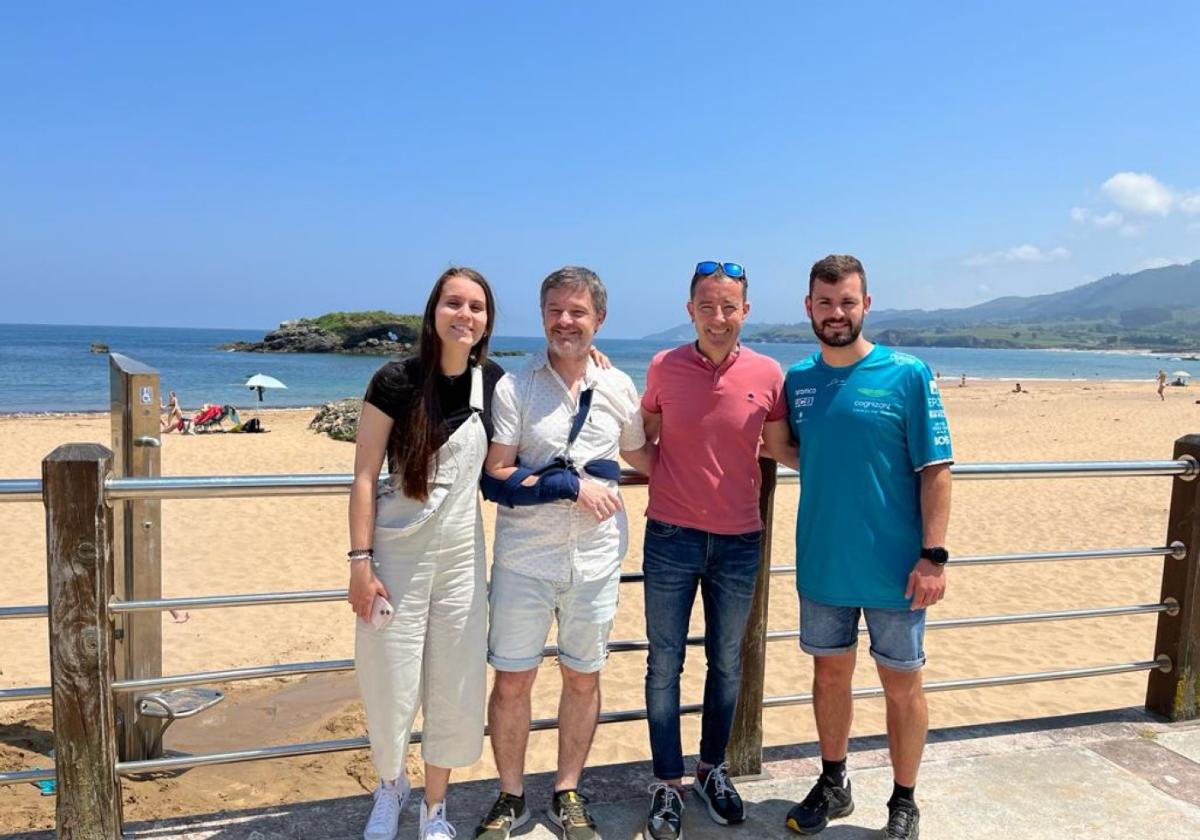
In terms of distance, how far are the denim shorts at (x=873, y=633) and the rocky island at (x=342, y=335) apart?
85.9m

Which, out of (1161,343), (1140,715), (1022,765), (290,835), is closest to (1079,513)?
(1140,715)

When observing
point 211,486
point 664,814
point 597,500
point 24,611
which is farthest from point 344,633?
point 597,500

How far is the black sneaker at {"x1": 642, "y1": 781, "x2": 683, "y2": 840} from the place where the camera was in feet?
9.29

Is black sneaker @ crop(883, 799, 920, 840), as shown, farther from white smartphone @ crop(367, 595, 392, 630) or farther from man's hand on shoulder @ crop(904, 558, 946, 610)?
white smartphone @ crop(367, 595, 392, 630)

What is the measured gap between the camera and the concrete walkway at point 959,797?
9.49ft

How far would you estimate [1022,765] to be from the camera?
11.2 feet

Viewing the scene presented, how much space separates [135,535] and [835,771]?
3.34 m

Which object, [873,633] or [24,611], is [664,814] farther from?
[24,611]

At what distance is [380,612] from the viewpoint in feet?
8.49

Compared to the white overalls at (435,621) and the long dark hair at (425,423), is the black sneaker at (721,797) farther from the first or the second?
the long dark hair at (425,423)

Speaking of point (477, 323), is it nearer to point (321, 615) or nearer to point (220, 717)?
point (220, 717)

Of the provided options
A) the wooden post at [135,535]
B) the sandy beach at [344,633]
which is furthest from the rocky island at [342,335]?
the wooden post at [135,535]

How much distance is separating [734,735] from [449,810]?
1119 millimetres

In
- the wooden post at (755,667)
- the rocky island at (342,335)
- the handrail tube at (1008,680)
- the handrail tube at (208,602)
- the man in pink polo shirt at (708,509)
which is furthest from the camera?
the rocky island at (342,335)
